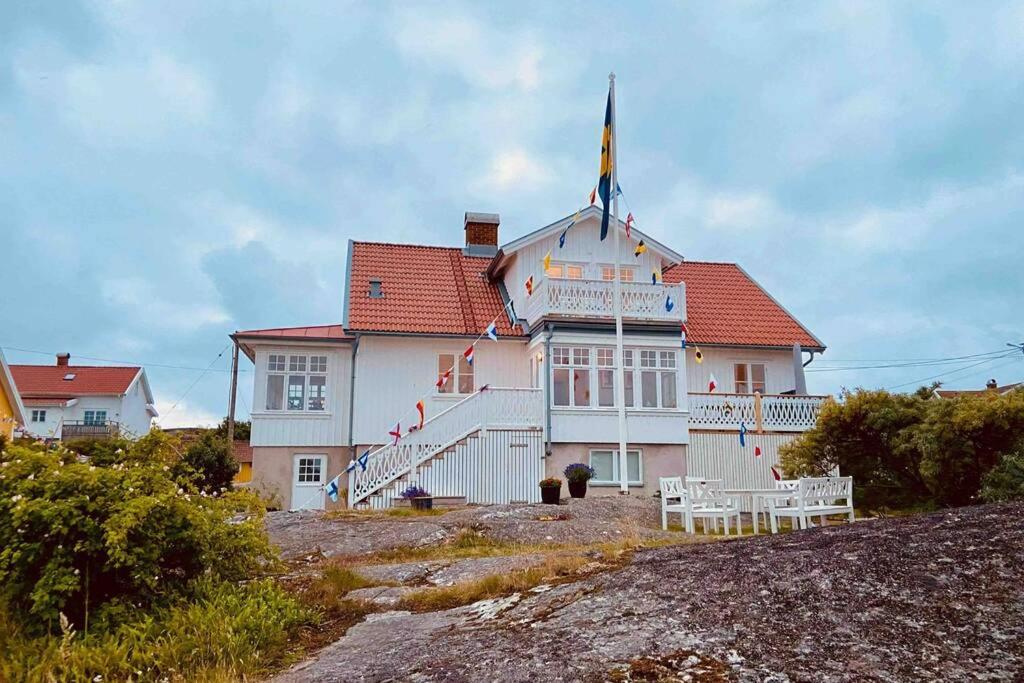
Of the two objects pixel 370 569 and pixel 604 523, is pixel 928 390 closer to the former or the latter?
pixel 604 523

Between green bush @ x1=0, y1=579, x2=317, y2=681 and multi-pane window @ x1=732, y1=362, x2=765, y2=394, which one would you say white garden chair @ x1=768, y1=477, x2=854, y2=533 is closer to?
green bush @ x1=0, y1=579, x2=317, y2=681

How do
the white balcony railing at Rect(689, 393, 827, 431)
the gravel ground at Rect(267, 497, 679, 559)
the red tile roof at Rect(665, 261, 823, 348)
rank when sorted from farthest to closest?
1. the red tile roof at Rect(665, 261, 823, 348)
2. the white balcony railing at Rect(689, 393, 827, 431)
3. the gravel ground at Rect(267, 497, 679, 559)

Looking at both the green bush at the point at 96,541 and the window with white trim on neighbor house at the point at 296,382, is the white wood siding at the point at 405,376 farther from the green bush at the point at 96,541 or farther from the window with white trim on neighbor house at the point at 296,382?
the green bush at the point at 96,541

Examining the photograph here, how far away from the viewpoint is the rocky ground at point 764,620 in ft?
12.3

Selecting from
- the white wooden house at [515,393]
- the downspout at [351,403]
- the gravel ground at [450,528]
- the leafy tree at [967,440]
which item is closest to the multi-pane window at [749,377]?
the white wooden house at [515,393]

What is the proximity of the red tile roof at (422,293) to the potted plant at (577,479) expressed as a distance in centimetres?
517

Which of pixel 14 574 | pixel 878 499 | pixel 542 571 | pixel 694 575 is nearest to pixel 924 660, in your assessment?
pixel 694 575

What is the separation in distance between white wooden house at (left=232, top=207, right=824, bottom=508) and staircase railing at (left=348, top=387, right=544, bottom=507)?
38 millimetres

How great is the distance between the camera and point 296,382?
21906mm

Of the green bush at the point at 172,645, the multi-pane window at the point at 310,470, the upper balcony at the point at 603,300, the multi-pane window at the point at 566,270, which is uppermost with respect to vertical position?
the multi-pane window at the point at 566,270

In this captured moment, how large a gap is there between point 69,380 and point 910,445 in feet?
156

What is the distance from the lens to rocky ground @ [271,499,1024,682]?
3.74 m

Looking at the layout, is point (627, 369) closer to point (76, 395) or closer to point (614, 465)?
point (614, 465)

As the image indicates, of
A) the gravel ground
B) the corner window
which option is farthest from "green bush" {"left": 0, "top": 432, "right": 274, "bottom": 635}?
the corner window
